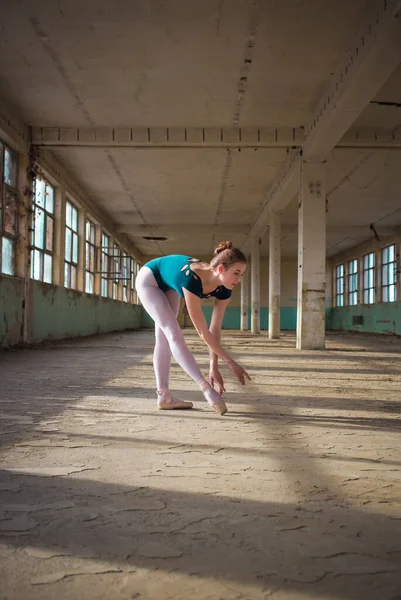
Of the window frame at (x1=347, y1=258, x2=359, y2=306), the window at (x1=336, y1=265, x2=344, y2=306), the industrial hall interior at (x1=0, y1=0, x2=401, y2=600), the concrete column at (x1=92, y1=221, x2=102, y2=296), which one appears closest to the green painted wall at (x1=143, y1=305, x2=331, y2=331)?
the window at (x1=336, y1=265, x2=344, y2=306)

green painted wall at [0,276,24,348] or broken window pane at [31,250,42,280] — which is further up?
broken window pane at [31,250,42,280]

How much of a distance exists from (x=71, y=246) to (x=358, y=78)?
9811 mm

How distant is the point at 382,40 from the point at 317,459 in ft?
18.0

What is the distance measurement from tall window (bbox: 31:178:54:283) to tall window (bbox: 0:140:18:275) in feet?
2.24

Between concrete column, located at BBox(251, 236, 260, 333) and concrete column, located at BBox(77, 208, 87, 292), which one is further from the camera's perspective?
concrete column, located at BBox(251, 236, 260, 333)

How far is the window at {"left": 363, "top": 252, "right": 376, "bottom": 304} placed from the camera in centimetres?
2455

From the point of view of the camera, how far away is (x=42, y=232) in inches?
488

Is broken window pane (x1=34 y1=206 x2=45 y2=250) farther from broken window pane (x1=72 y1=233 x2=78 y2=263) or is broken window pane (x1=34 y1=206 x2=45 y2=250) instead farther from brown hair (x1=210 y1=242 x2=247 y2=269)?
brown hair (x1=210 y1=242 x2=247 y2=269)

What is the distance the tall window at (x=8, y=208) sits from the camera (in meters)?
9.84

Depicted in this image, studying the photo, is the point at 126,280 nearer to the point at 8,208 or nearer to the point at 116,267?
the point at 116,267

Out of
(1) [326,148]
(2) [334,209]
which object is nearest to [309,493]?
(1) [326,148]

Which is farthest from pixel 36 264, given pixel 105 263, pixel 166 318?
pixel 166 318

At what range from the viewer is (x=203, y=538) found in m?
1.64

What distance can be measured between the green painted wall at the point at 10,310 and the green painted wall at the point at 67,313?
0.64 meters
